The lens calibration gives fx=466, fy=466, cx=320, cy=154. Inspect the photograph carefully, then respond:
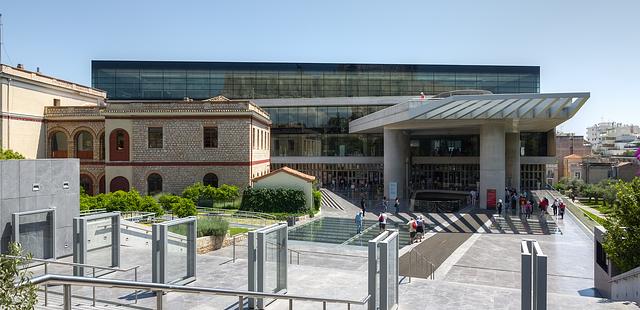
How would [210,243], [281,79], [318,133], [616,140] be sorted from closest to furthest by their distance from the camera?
[210,243]
[318,133]
[281,79]
[616,140]

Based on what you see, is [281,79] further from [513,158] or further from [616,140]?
[616,140]

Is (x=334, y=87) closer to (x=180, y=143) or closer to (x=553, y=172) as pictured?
(x=180, y=143)

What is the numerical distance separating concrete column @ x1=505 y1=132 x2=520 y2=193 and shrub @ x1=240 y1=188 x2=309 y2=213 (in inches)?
893

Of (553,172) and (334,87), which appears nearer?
(334,87)

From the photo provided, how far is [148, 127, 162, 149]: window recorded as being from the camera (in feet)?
110

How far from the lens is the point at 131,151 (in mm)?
33312

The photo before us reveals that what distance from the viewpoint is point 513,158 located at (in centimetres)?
4347

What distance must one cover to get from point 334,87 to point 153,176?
3249 centimetres

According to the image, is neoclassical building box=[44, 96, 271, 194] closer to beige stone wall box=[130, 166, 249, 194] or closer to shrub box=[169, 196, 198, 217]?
beige stone wall box=[130, 166, 249, 194]

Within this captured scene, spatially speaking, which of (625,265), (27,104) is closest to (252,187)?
(27,104)

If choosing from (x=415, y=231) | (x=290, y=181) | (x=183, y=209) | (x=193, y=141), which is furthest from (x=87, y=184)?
(x=415, y=231)

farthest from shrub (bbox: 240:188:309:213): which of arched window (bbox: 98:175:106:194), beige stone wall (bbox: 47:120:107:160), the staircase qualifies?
beige stone wall (bbox: 47:120:107:160)

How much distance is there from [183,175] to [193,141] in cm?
254

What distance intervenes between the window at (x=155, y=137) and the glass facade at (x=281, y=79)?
27.3 metres
